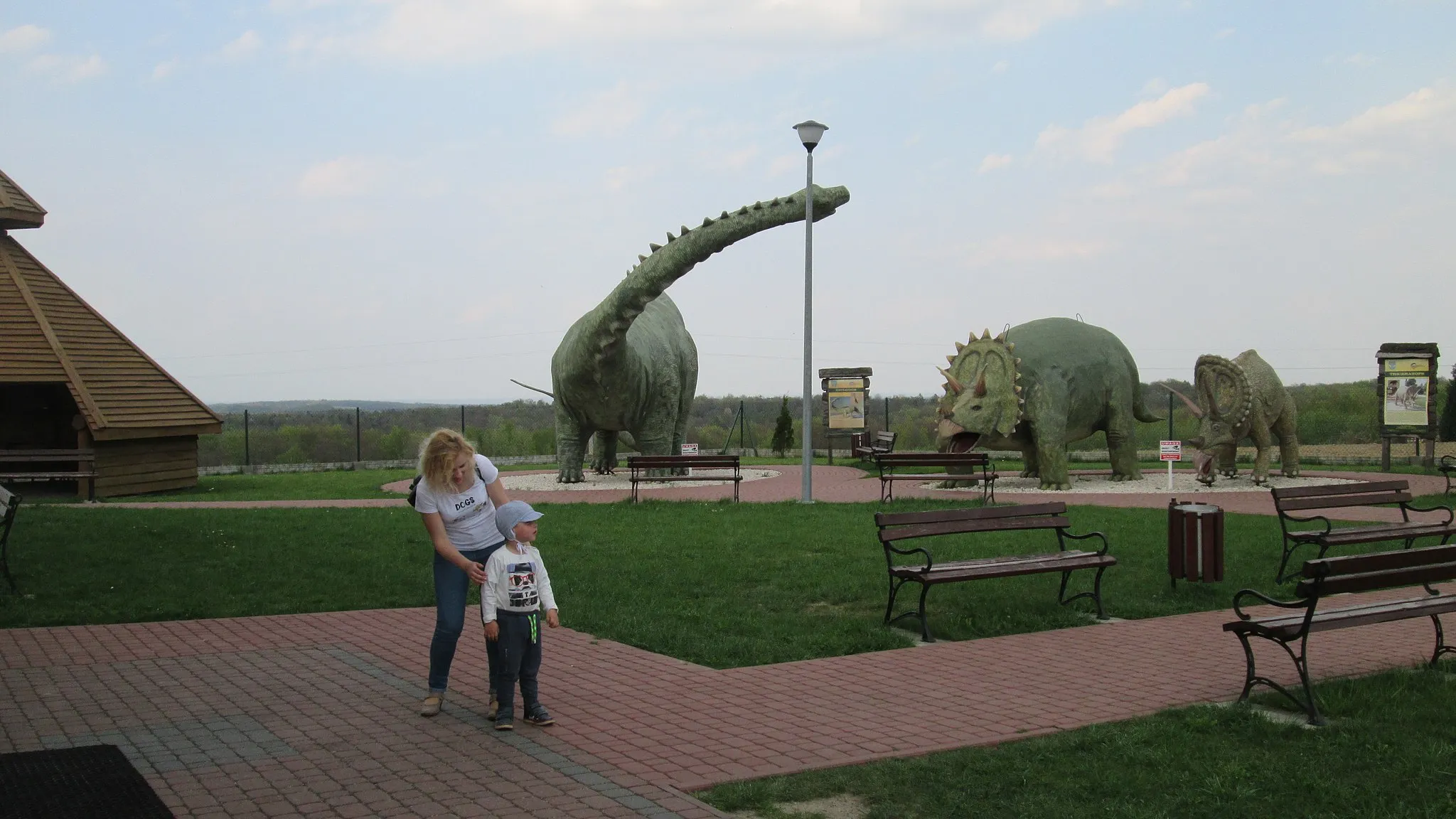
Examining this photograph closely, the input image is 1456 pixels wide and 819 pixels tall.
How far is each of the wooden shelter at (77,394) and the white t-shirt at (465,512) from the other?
16.4 m

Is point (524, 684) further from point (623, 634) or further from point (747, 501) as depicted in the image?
point (747, 501)

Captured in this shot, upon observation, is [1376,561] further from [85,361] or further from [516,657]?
[85,361]

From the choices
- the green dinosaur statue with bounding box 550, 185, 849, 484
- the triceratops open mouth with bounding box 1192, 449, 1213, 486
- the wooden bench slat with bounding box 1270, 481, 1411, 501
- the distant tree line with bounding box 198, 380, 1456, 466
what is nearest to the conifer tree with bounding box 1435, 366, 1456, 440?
the distant tree line with bounding box 198, 380, 1456, 466

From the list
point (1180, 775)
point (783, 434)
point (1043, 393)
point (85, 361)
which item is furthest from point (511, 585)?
point (783, 434)

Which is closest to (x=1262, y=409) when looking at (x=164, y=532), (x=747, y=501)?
(x=747, y=501)

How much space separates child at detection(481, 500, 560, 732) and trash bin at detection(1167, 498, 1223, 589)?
602 cm

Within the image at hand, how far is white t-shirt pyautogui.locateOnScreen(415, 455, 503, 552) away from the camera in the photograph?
6.99 meters

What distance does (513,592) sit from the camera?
261 inches

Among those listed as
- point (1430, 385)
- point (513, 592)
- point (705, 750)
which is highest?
point (1430, 385)

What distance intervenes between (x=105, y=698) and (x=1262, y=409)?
63.2 ft

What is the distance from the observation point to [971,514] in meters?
9.84

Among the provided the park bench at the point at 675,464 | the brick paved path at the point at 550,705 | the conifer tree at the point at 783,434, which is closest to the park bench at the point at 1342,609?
the brick paved path at the point at 550,705

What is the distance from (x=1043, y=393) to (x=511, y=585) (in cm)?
1541

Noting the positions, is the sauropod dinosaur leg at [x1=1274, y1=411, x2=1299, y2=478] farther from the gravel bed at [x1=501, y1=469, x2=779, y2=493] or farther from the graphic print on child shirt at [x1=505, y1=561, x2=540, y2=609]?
the graphic print on child shirt at [x1=505, y1=561, x2=540, y2=609]
